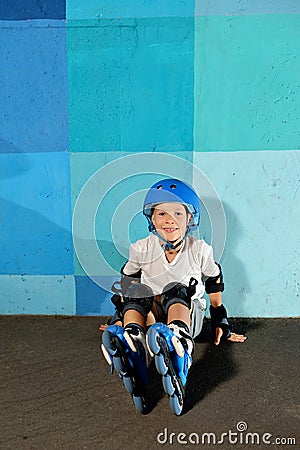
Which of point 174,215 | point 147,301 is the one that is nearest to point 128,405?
point 147,301

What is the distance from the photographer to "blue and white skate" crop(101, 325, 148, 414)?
6.40 ft

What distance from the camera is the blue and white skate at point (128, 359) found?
1949 millimetres

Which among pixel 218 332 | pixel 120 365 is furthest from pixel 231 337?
pixel 120 365

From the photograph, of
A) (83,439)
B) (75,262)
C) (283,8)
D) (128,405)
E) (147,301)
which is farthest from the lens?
(75,262)

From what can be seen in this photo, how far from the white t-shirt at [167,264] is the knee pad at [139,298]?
6cm

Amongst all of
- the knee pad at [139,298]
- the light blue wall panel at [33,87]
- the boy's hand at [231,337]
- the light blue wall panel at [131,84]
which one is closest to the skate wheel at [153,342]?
the knee pad at [139,298]

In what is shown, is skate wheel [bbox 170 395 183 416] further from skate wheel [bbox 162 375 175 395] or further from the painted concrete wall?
the painted concrete wall

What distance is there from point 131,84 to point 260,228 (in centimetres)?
100

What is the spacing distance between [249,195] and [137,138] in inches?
25.6

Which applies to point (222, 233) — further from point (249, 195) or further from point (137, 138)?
point (137, 138)

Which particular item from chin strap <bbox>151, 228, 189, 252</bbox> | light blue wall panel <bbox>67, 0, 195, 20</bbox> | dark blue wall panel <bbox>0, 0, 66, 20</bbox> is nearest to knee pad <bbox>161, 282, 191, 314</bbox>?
chin strap <bbox>151, 228, 189, 252</bbox>

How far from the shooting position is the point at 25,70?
290 cm

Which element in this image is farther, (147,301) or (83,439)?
(147,301)

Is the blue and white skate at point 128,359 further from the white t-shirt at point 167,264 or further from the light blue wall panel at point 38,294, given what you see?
the light blue wall panel at point 38,294
